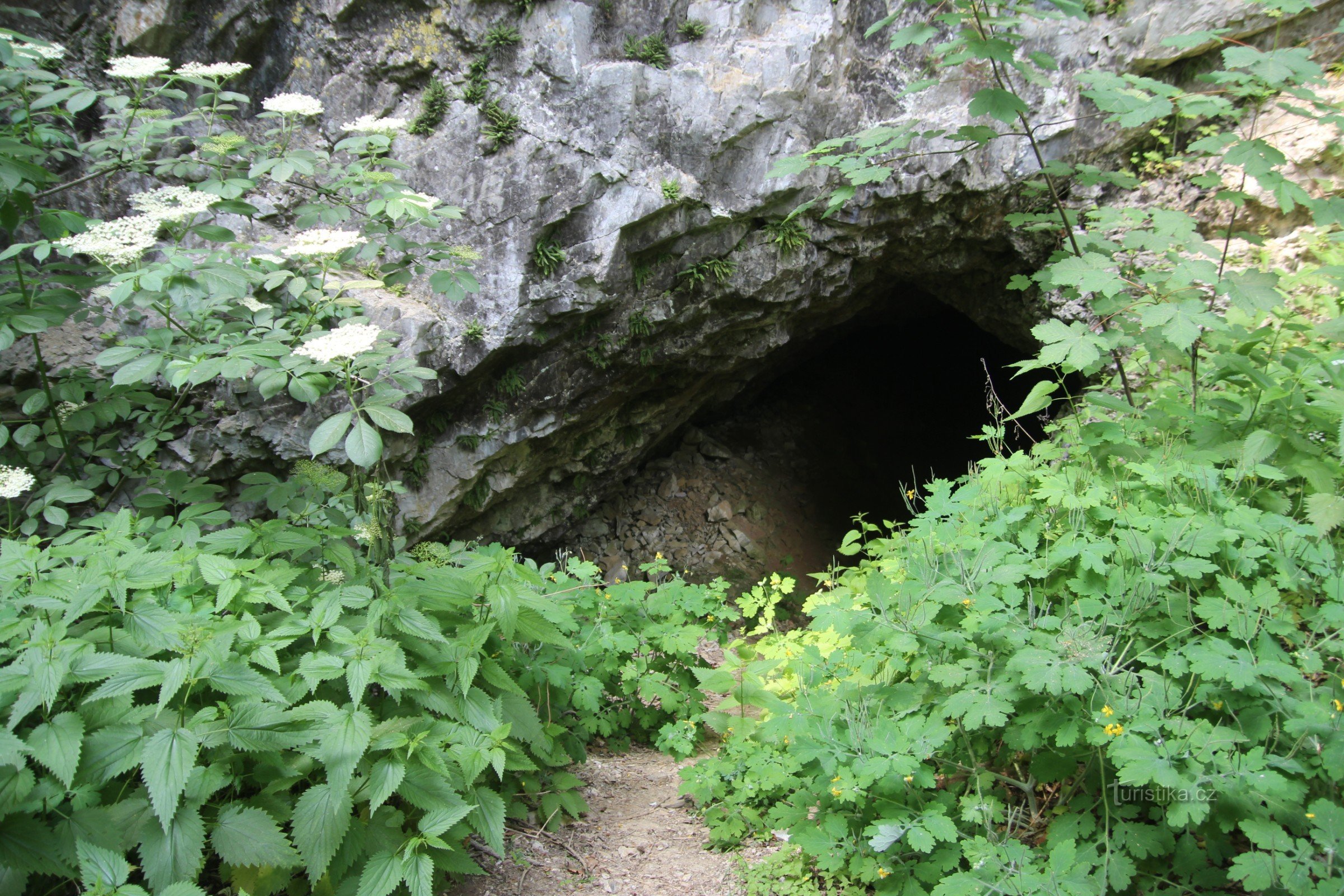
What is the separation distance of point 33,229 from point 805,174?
4282 mm

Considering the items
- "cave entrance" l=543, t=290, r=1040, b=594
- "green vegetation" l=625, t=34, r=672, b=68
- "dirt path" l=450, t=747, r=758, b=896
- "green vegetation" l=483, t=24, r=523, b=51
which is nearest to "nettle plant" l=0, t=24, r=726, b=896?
"dirt path" l=450, t=747, r=758, b=896

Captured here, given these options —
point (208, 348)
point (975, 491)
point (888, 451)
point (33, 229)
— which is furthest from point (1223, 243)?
point (33, 229)

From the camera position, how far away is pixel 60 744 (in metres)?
1.63

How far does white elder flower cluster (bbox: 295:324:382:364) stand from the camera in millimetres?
1793

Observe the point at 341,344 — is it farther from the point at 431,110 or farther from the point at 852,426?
the point at 852,426

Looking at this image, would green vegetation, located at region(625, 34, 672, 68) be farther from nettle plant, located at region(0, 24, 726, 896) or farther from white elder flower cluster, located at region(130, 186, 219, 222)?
white elder flower cluster, located at region(130, 186, 219, 222)

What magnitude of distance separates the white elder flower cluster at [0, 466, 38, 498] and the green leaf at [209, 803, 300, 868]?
4.25 ft

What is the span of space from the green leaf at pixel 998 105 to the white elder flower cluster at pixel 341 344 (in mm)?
2057

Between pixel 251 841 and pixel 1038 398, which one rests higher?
pixel 1038 398

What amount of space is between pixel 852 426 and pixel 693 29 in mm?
4922

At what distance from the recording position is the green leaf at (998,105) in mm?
2375

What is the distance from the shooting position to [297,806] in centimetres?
179

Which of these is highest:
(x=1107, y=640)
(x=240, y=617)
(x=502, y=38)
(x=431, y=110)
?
(x=502, y=38)

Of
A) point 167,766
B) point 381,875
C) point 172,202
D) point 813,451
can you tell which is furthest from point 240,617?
point 813,451
